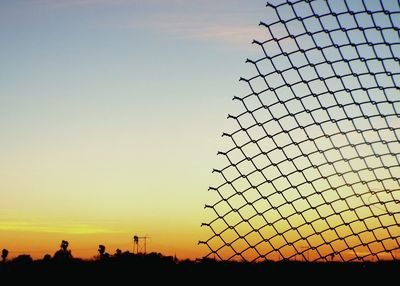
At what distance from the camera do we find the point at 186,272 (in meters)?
5.04

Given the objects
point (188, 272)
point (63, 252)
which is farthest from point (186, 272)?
point (63, 252)

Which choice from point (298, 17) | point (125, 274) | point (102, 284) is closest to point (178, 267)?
point (125, 274)

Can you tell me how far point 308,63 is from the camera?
5012 mm

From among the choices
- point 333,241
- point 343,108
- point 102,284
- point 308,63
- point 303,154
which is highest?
point 308,63

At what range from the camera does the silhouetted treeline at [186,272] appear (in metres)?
4.61

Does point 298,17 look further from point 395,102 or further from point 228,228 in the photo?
point 228,228

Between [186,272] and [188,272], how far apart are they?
0.02 meters

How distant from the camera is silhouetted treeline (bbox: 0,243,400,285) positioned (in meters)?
4.61

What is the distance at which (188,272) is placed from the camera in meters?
5.02

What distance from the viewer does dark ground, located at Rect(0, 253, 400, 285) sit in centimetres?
459

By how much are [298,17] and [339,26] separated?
1.54 feet

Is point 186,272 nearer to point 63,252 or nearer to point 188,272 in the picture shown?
point 188,272

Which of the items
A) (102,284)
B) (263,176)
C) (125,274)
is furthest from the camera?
(263,176)

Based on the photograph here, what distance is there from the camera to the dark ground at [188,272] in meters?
4.59
